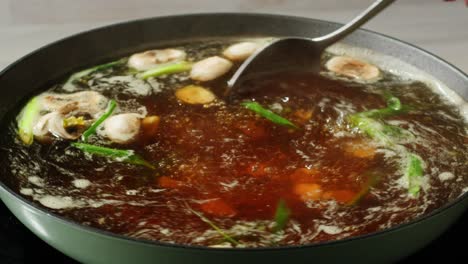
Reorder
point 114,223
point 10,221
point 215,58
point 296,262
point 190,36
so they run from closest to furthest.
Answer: point 296,262, point 114,223, point 10,221, point 215,58, point 190,36

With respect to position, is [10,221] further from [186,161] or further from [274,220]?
[274,220]

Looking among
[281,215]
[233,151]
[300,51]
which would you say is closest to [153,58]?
[300,51]

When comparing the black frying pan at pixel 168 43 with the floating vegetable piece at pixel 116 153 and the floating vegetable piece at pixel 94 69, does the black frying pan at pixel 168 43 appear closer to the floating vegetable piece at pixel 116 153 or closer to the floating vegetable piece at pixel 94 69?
the floating vegetable piece at pixel 94 69

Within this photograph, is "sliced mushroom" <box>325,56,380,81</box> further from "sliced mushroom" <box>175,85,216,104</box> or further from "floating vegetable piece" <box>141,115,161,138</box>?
"floating vegetable piece" <box>141,115,161,138</box>

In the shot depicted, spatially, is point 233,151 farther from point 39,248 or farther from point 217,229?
point 39,248

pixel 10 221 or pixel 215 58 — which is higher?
pixel 215 58

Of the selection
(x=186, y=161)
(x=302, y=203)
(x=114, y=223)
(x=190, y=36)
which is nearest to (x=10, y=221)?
(x=114, y=223)

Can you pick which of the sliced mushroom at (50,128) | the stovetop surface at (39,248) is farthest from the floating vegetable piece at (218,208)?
the sliced mushroom at (50,128)

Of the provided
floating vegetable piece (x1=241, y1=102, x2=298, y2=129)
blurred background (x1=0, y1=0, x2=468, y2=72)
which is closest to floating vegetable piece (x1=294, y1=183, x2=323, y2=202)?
floating vegetable piece (x1=241, y1=102, x2=298, y2=129)
